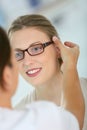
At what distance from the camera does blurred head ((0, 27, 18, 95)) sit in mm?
643

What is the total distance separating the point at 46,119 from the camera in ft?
2.13

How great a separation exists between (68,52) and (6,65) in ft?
0.75

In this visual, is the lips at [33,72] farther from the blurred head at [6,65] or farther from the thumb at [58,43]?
the blurred head at [6,65]

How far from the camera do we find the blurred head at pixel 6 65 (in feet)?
2.11

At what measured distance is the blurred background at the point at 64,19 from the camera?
88cm

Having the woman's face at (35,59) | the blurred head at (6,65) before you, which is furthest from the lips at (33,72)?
the blurred head at (6,65)

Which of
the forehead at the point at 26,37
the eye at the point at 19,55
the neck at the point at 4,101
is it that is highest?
the forehead at the point at 26,37

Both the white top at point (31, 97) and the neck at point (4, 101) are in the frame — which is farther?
the white top at point (31, 97)

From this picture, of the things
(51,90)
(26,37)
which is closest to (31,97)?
(51,90)

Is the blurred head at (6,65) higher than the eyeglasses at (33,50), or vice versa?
the blurred head at (6,65)

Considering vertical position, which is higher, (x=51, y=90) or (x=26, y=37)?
(x=26, y=37)

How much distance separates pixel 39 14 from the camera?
2.95 feet

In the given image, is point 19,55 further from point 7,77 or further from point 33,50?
point 7,77

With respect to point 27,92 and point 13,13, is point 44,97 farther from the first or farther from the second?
point 13,13
